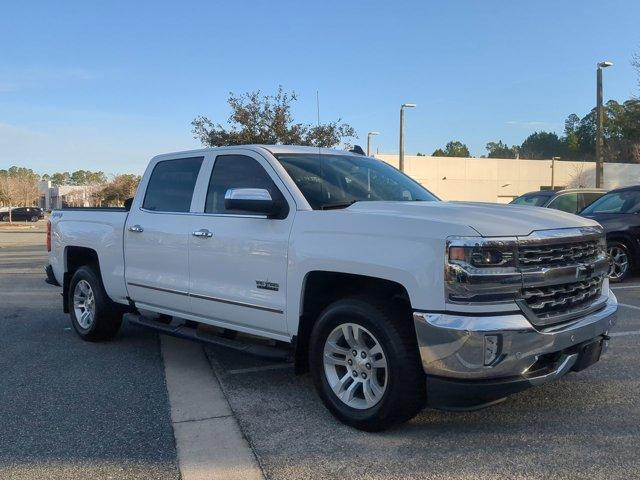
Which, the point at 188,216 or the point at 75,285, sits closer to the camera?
the point at 188,216

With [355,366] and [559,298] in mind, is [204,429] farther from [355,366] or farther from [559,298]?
[559,298]

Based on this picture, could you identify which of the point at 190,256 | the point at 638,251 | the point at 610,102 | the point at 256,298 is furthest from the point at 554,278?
the point at 610,102

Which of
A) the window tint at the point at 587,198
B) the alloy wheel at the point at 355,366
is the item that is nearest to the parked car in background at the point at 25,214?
the window tint at the point at 587,198

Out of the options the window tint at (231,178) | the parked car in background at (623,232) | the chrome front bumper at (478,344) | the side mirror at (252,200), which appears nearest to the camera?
the chrome front bumper at (478,344)

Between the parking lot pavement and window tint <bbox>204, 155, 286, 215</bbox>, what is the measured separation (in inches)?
61.9

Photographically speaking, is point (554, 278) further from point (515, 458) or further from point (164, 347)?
point (164, 347)

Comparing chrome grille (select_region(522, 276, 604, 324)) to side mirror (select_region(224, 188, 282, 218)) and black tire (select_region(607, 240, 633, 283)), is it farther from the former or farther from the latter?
black tire (select_region(607, 240, 633, 283))

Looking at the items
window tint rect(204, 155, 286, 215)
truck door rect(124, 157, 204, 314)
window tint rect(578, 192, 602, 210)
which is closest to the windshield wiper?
window tint rect(204, 155, 286, 215)

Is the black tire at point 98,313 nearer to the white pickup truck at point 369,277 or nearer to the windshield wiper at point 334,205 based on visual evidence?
the white pickup truck at point 369,277

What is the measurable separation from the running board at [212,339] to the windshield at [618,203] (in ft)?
A: 26.4

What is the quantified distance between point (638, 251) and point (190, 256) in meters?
8.19

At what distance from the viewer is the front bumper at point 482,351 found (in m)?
3.43

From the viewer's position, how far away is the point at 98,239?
6.38 m

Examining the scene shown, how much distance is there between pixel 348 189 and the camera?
483 centimetres
